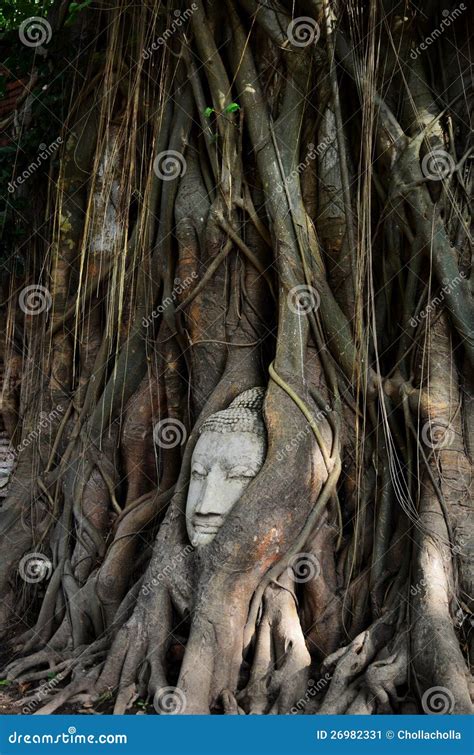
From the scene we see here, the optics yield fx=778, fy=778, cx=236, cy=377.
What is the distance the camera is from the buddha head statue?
295 centimetres

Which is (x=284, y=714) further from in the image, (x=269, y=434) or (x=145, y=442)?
(x=145, y=442)

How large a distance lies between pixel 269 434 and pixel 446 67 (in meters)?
1.81

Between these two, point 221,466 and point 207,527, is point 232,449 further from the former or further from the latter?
point 207,527

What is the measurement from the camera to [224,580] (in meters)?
2.80

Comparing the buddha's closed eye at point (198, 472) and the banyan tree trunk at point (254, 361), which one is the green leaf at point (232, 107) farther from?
the buddha's closed eye at point (198, 472)

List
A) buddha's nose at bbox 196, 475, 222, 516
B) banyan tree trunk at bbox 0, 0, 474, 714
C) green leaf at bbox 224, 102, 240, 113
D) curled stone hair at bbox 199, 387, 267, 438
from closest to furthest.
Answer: banyan tree trunk at bbox 0, 0, 474, 714
buddha's nose at bbox 196, 475, 222, 516
curled stone hair at bbox 199, 387, 267, 438
green leaf at bbox 224, 102, 240, 113

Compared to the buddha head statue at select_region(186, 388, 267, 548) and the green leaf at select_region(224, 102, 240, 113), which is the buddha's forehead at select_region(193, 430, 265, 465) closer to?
the buddha head statue at select_region(186, 388, 267, 548)

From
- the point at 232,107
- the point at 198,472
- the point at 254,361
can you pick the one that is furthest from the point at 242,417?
the point at 232,107

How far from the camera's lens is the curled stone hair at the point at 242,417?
10.00ft

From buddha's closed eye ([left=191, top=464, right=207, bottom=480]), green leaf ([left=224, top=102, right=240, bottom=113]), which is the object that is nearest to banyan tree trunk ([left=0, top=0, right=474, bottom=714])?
green leaf ([left=224, top=102, right=240, bottom=113])

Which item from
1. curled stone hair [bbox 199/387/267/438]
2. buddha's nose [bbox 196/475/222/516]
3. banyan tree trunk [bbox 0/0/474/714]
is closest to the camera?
banyan tree trunk [bbox 0/0/474/714]

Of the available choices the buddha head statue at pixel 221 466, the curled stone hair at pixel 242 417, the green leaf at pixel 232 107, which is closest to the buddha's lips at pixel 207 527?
the buddha head statue at pixel 221 466

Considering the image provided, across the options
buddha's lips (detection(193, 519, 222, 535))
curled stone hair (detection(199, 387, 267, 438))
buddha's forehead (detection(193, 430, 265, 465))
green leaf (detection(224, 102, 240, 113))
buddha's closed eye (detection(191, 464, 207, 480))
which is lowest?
buddha's lips (detection(193, 519, 222, 535))

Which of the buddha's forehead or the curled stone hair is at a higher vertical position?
the curled stone hair
